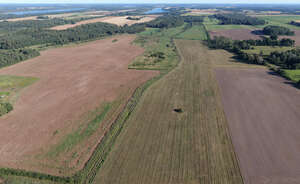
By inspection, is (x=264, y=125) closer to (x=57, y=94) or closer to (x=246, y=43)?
(x=57, y=94)

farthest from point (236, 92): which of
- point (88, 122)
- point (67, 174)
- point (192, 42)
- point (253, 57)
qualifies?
point (192, 42)

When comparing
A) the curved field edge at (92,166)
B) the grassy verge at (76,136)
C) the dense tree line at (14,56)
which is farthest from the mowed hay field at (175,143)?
the dense tree line at (14,56)

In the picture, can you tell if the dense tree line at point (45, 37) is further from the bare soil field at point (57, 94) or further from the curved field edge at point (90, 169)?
the curved field edge at point (90, 169)

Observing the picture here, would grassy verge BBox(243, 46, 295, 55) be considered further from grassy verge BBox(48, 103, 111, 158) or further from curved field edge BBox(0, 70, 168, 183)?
grassy verge BBox(48, 103, 111, 158)

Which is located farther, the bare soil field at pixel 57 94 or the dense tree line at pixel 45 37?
the dense tree line at pixel 45 37

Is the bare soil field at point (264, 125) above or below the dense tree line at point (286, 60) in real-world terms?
below
